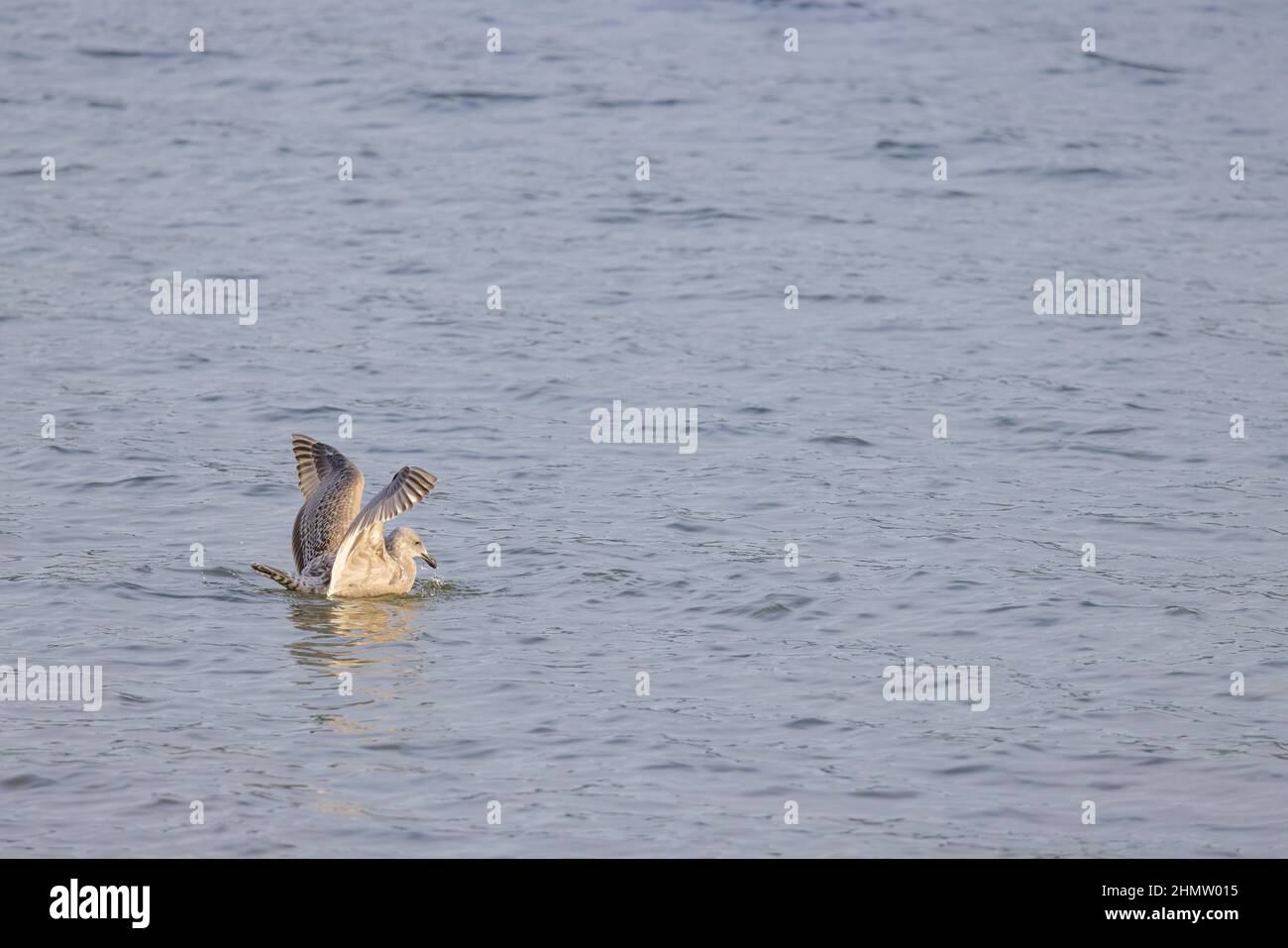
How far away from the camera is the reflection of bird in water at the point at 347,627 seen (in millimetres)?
10609

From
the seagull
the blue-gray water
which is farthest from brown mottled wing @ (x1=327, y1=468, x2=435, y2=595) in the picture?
the blue-gray water

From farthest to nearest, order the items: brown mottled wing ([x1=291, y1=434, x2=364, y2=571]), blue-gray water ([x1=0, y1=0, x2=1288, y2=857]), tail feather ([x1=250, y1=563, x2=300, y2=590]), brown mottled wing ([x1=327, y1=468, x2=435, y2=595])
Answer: brown mottled wing ([x1=291, y1=434, x2=364, y2=571]) < tail feather ([x1=250, y1=563, x2=300, y2=590]) < brown mottled wing ([x1=327, y1=468, x2=435, y2=595]) < blue-gray water ([x1=0, y1=0, x2=1288, y2=857])

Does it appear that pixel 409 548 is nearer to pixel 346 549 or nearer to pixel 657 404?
pixel 346 549

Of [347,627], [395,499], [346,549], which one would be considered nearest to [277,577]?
[346,549]

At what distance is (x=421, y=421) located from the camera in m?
15.4

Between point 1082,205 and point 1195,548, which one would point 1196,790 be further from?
point 1082,205

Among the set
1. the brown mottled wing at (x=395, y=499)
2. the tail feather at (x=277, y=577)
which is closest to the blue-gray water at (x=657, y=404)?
the tail feather at (x=277, y=577)

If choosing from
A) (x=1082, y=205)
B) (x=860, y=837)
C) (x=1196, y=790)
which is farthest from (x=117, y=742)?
(x=1082, y=205)

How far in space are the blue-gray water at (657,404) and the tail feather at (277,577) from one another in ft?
0.60

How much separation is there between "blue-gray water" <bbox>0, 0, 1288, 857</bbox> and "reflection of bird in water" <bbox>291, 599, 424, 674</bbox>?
0.19 feet

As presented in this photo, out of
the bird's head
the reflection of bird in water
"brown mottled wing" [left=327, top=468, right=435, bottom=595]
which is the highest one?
"brown mottled wing" [left=327, top=468, right=435, bottom=595]

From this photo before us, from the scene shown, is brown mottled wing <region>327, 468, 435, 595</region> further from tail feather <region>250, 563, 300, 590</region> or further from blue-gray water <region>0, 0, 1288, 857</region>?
blue-gray water <region>0, 0, 1288, 857</region>

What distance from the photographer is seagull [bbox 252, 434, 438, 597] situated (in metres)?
11.8

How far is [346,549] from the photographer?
459 inches
